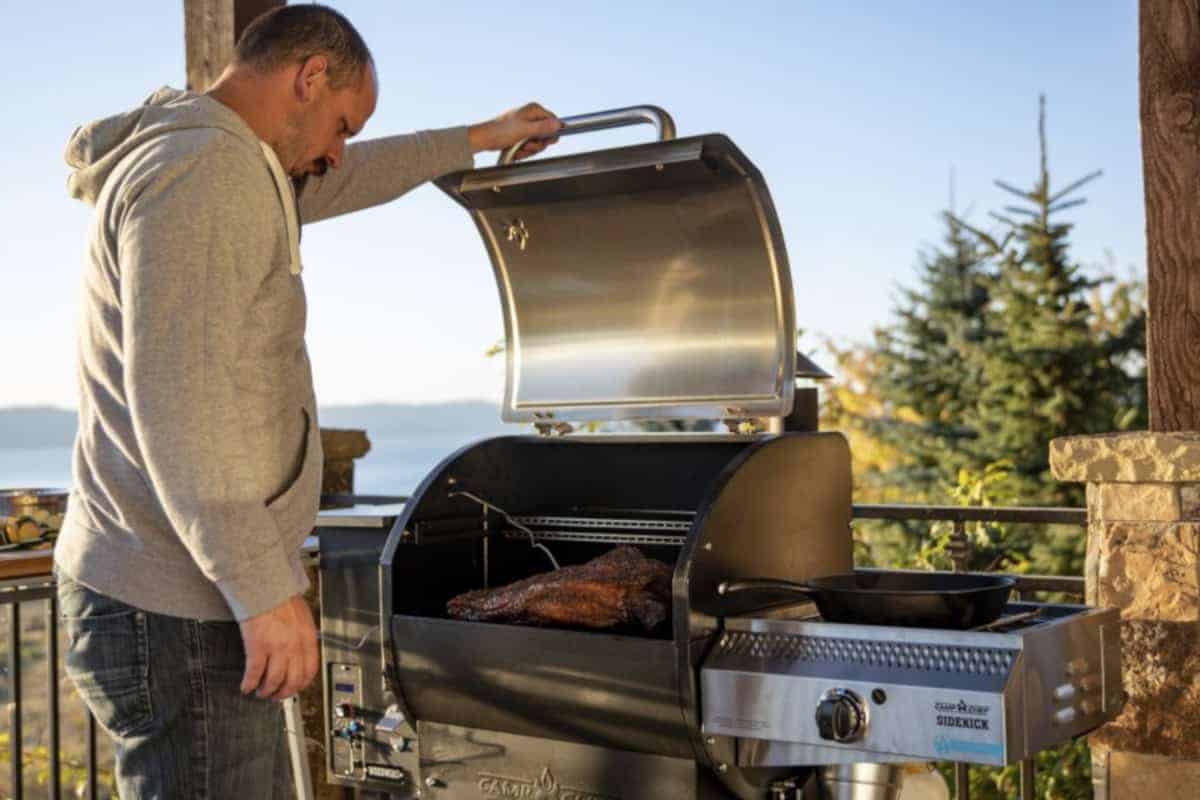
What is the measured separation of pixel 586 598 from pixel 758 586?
0.94 ft

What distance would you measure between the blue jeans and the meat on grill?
637 mm

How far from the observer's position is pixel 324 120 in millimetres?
1720

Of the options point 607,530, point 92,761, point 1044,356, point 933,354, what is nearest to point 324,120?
point 607,530

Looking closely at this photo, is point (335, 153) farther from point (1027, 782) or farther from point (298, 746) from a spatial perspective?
point (1027, 782)

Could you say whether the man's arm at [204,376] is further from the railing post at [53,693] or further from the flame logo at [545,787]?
the railing post at [53,693]

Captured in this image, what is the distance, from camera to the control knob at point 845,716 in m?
1.82

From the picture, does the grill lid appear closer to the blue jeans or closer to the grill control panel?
the grill control panel

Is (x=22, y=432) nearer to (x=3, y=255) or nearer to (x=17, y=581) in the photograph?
(x=3, y=255)

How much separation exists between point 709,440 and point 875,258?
16.2 m

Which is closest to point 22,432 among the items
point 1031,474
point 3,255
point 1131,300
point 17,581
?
point 3,255

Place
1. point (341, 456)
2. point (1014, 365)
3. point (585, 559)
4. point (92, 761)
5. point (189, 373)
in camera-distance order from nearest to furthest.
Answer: point (189, 373), point (585, 559), point (92, 761), point (341, 456), point (1014, 365)

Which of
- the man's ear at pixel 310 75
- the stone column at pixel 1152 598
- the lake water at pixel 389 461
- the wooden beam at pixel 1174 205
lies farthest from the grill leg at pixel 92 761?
the lake water at pixel 389 461

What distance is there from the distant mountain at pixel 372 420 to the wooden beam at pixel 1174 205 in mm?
9401

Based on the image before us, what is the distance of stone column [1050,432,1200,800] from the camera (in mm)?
2320
